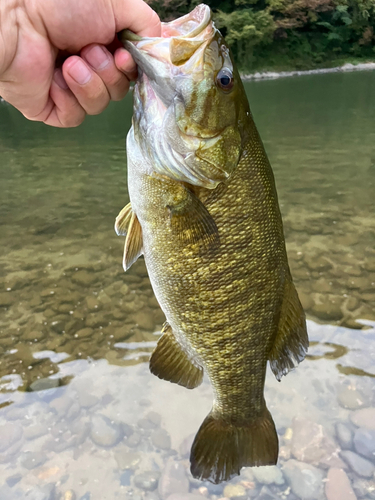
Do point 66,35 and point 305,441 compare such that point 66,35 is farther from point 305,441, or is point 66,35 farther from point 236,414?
point 305,441

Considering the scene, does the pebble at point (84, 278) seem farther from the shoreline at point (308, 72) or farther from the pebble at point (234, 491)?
the shoreline at point (308, 72)

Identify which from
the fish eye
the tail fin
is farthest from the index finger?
the tail fin

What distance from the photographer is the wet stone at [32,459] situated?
300 cm

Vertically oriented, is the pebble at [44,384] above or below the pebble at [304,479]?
above

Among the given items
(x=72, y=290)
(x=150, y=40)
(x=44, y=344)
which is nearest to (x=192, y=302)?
(x=150, y=40)

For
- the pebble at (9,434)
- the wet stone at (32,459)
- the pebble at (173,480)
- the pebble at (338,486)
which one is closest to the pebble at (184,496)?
the pebble at (173,480)

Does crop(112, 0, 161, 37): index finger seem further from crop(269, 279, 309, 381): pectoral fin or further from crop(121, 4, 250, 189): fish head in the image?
crop(269, 279, 309, 381): pectoral fin

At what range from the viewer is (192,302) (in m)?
1.73

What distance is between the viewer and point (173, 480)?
291 cm

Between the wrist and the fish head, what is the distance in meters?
0.44

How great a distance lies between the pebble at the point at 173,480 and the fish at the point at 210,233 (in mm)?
1097

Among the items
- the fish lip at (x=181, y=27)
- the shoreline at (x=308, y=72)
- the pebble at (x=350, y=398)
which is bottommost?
the shoreline at (x=308, y=72)

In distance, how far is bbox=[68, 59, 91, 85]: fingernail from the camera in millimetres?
1652

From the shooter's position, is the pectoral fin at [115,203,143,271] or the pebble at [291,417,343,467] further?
the pebble at [291,417,343,467]
